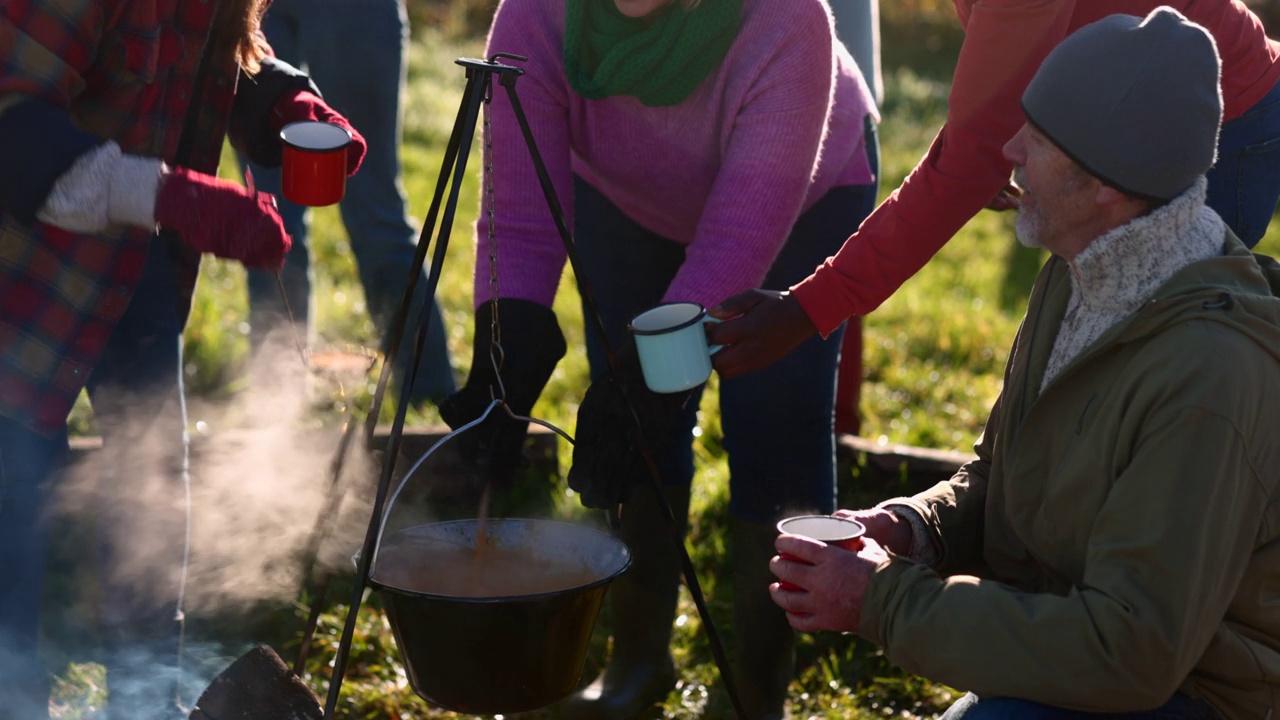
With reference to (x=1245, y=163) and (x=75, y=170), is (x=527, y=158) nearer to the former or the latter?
(x=75, y=170)

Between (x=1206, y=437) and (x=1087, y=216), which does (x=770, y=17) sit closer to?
(x=1087, y=216)

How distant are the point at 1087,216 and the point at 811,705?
171 centimetres

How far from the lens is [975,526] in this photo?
2395 millimetres

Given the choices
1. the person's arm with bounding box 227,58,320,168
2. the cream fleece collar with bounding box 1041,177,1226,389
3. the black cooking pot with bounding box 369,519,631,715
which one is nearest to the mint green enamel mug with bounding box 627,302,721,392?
the black cooking pot with bounding box 369,519,631,715

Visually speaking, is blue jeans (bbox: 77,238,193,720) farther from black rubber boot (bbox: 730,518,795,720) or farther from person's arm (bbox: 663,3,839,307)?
black rubber boot (bbox: 730,518,795,720)

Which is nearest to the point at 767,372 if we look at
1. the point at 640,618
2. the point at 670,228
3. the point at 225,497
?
the point at 670,228

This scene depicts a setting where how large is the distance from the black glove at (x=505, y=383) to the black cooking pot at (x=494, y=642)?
338 mm

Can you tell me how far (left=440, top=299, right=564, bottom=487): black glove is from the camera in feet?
8.34

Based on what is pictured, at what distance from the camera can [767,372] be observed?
9.39 feet

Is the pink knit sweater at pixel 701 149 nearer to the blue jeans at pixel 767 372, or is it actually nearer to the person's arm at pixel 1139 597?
the blue jeans at pixel 767 372

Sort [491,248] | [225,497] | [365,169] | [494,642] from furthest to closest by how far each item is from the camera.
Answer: [365,169] < [225,497] < [491,248] < [494,642]

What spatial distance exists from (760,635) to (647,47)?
1350 mm

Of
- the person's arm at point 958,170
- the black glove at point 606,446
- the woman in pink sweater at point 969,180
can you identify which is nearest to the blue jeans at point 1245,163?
the woman in pink sweater at point 969,180

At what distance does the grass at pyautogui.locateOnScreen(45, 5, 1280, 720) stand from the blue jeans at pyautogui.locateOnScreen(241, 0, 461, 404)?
0.99 ft
